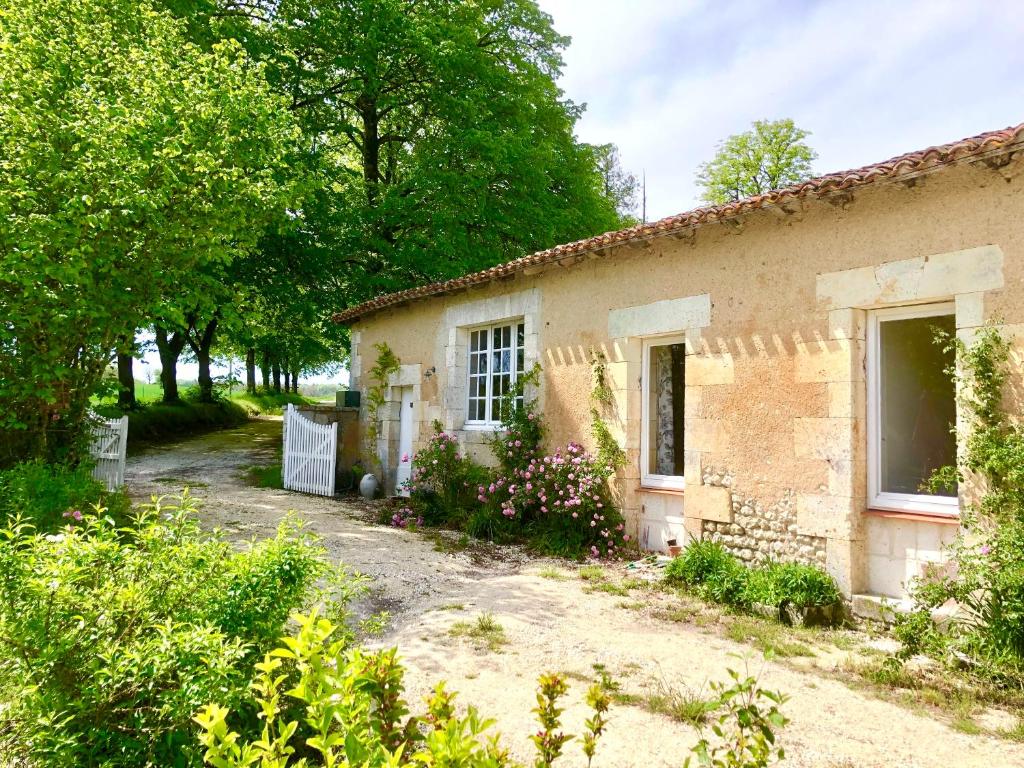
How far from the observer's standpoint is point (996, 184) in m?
4.52

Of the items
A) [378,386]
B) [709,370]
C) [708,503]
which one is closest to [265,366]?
[378,386]

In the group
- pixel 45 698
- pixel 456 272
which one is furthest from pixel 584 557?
pixel 456 272

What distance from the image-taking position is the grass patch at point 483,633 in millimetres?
4332

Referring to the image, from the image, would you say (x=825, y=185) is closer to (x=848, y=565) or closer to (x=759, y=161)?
(x=848, y=565)

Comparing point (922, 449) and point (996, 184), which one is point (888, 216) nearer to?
point (996, 184)

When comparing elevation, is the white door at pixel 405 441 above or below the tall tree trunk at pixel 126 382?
below

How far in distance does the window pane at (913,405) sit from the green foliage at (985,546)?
33 centimetres

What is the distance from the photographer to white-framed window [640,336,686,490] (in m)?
7.05

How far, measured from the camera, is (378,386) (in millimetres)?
11578

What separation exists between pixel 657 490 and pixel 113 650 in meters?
5.53

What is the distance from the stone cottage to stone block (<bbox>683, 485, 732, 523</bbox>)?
0.01m

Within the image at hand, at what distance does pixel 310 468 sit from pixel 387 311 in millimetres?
3217

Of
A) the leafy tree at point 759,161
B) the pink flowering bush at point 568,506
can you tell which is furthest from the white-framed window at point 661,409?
the leafy tree at point 759,161

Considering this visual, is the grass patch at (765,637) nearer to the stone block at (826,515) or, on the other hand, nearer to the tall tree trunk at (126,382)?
the stone block at (826,515)
